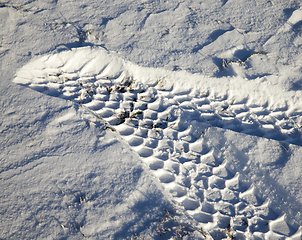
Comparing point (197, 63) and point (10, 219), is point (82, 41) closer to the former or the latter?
point (197, 63)

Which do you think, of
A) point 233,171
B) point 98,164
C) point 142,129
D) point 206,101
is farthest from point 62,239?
point 206,101

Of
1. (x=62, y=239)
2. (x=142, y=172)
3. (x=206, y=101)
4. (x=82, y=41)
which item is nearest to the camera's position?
(x=62, y=239)

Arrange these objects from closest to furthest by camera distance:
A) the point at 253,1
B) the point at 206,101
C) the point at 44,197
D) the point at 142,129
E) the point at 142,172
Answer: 1. the point at 44,197
2. the point at 142,172
3. the point at 142,129
4. the point at 206,101
5. the point at 253,1

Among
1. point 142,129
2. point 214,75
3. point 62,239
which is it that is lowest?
point 62,239

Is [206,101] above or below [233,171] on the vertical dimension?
above
